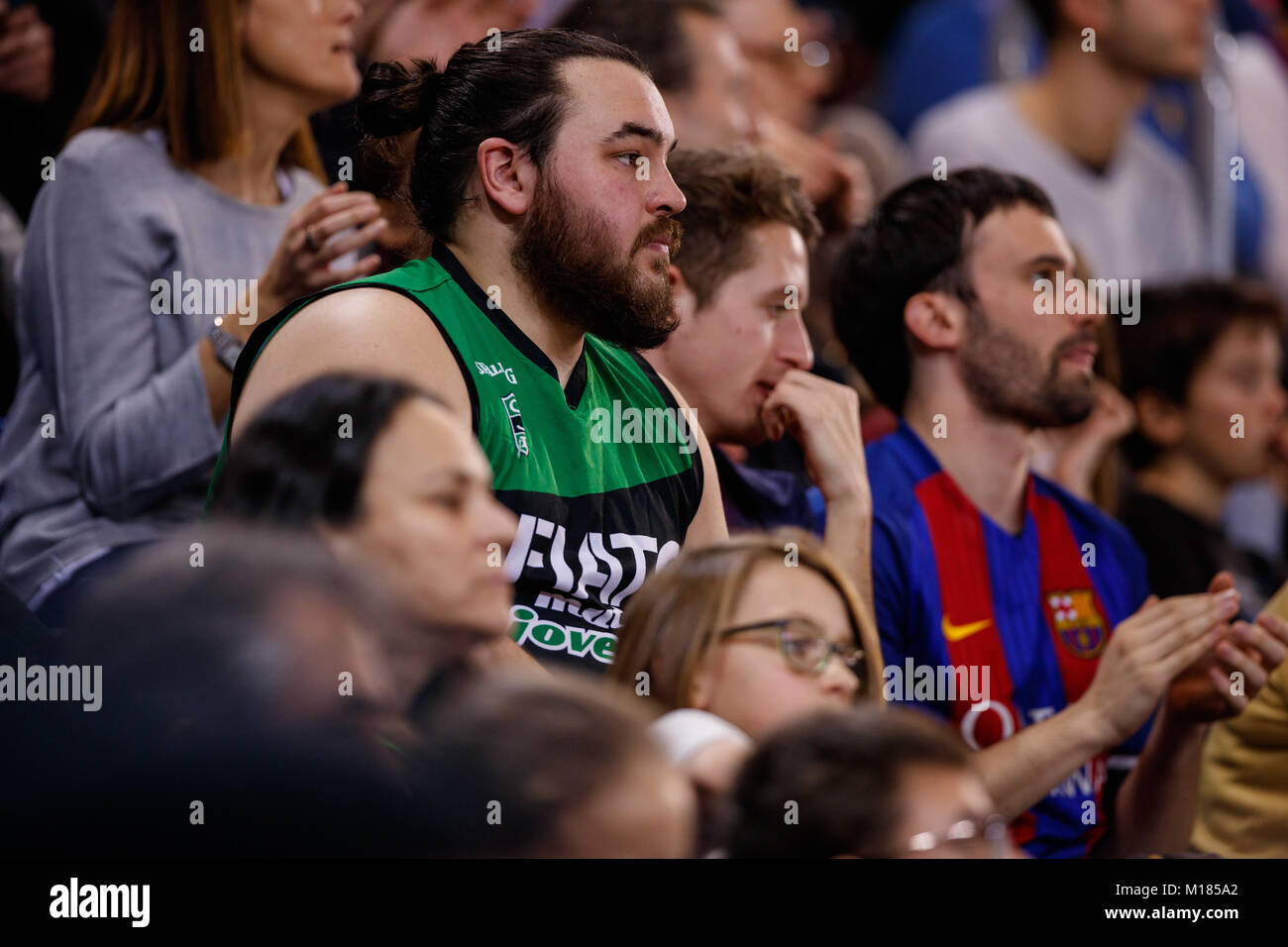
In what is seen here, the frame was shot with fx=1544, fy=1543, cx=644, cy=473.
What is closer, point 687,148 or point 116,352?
point 116,352

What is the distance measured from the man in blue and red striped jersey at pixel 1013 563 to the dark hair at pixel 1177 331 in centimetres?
86

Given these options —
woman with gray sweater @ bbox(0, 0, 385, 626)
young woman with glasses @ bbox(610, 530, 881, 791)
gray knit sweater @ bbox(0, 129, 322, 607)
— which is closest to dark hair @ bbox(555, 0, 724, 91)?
woman with gray sweater @ bbox(0, 0, 385, 626)

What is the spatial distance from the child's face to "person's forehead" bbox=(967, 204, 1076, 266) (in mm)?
883

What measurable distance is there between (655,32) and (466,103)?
1281 mm

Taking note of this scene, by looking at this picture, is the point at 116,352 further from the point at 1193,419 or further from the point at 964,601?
the point at 1193,419

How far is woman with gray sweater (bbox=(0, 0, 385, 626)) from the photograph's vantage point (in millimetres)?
2057

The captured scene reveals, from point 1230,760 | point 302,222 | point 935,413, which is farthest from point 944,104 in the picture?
point 302,222

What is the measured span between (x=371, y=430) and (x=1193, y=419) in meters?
2.37

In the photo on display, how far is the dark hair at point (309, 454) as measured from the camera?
1.26 meters

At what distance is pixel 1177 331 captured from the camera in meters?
3.25

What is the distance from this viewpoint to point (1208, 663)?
2094 mm

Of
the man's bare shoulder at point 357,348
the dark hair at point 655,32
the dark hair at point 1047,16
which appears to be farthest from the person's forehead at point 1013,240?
the dark hair at point 1047,16

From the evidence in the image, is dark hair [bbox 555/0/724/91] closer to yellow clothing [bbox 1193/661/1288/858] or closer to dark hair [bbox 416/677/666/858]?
yellow clothing [bbox 1193/661/1288/858]

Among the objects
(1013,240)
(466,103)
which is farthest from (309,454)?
(1013,240)
